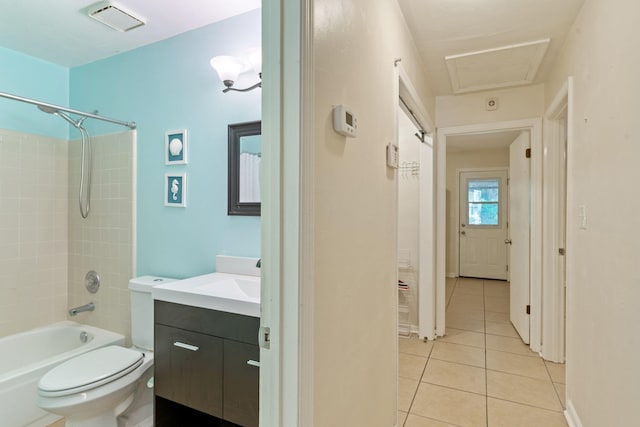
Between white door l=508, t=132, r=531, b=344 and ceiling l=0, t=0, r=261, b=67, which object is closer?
ceiling l=0, t=0, r=261, b=67

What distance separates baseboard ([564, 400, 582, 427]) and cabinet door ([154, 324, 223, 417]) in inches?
76.9

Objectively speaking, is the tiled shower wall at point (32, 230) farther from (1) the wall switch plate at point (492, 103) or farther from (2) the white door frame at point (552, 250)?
(2) the white door frame at point (552, 250)

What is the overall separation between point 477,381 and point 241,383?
1.81 metres

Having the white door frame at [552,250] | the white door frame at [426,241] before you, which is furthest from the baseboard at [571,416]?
the white door frame at [426,241]

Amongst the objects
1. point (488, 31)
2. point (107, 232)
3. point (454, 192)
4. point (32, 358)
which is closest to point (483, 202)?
point (454, 192)

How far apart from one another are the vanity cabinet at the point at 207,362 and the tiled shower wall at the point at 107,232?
0.98m

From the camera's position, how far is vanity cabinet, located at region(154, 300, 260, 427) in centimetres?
150

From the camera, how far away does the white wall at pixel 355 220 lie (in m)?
0.95

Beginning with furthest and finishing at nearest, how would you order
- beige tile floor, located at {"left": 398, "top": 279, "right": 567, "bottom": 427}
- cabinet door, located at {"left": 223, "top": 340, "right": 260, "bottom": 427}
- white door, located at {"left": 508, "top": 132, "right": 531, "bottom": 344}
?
white door, located at {"left": 508, "top": 132, "right": 531, "bottom": 344} < beige tile floor, located at {"left": 398, "top": 279, "right": 567, "bottom": 427} < cabinet door, located at {"left": 223, "top": 340, "right": 260, "bottom": 427}

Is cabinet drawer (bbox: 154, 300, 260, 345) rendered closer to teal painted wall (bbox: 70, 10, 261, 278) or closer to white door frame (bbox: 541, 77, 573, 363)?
teal painted wall (bbox: 70, 10, 261, 278)

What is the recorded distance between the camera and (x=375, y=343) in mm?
1423

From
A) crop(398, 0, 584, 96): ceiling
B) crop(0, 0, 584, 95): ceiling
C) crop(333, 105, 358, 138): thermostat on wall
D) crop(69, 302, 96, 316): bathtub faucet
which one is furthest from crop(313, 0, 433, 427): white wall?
crop(69, 302, 96, 316): bathtub faucet

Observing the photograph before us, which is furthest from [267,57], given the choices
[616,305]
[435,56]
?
[435,56]

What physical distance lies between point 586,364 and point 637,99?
1.34 meters
